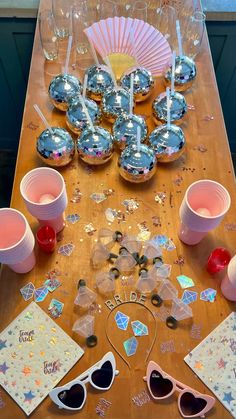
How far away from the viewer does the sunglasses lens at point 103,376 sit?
0.76 meters

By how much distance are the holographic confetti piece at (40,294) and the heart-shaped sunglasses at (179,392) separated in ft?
0.90

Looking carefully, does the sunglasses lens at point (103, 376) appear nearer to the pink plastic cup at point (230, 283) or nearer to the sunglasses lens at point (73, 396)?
the sunglasses lens at point (73, 396)

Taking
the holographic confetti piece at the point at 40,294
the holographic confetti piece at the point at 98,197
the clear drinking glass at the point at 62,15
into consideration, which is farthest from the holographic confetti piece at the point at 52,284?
the clear drinking glass at the point at 62,15

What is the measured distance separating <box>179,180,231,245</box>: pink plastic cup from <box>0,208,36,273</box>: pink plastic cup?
1.14ft

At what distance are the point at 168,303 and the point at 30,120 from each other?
0.69 meters

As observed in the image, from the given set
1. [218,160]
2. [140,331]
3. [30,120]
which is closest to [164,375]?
[140,331]

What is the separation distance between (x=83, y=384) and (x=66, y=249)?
0.31 m

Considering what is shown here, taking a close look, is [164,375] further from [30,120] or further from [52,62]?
[52,62]

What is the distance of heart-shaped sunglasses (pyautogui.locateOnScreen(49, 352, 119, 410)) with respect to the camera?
2.40 ft

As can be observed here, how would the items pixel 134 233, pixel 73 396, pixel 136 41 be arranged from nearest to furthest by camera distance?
pixel 73 396 → pixel 134 233 → pixel 136 41

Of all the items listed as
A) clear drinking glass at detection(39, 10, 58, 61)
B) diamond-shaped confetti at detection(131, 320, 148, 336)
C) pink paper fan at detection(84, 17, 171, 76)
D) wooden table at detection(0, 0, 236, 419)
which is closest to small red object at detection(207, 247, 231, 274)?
wooden table at detection(0, 0, 236, 419)

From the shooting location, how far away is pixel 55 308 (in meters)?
0.84

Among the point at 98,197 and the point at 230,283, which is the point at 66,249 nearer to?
the point at 98,197

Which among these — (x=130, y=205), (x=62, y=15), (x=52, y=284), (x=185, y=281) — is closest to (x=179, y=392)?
(x=185, y=281)
